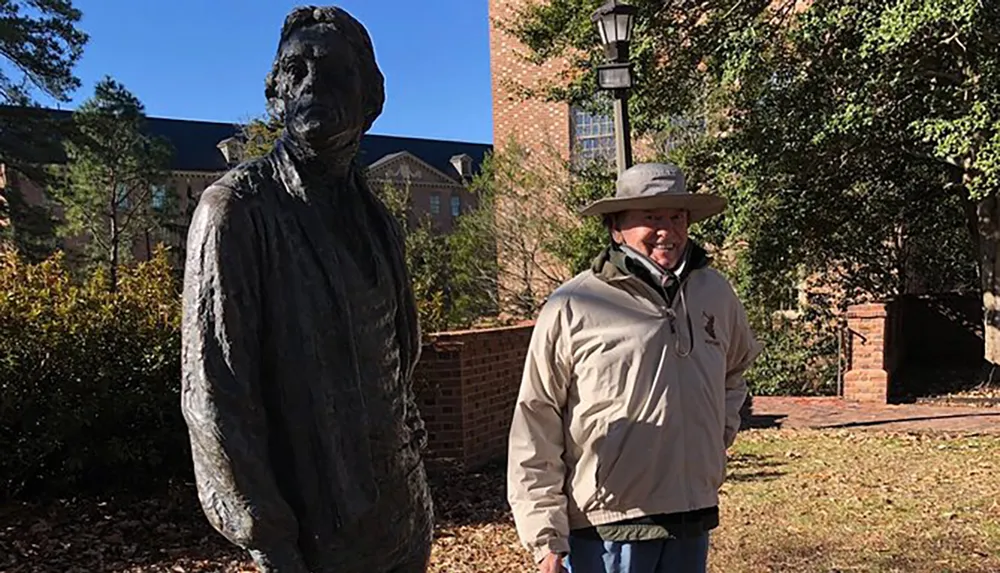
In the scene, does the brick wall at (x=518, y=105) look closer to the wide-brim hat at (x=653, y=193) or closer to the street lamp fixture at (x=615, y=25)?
the street lamp fixture at (x=615, y=25)

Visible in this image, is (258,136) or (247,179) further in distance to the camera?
(258,136)

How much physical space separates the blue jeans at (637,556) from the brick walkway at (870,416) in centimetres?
817

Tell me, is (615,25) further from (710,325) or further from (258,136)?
(258,136)

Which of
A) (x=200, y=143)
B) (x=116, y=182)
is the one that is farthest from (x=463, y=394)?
(x=200, y=143)

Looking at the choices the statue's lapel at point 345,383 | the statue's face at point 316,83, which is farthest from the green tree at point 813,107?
the statue's lapel at point 345,383

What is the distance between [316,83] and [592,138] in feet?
60.8

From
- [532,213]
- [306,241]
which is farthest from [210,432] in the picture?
[532,213]

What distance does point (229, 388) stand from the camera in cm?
157

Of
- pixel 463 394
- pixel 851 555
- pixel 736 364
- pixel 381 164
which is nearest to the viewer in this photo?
pixel 736 364

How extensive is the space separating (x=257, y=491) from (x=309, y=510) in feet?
0.51

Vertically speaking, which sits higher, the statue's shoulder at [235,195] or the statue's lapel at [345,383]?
the statue's shoulder at [235,195]

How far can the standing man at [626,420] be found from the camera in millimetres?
2627

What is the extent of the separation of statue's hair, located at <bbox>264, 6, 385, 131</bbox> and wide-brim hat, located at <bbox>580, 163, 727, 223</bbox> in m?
1.15

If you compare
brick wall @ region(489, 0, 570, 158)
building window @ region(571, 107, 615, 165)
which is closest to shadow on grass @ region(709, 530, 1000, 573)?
building window @ region(571, 107, 615, 165)
